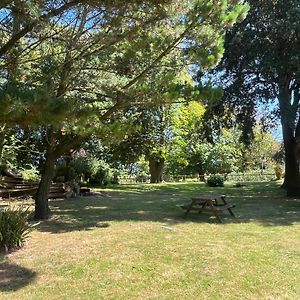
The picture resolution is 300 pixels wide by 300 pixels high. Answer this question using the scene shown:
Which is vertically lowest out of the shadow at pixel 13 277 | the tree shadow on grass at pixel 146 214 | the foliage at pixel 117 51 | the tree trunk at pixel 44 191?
the shadow at pixel 13 277

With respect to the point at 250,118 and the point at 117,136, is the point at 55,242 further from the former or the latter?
the point at 250,118

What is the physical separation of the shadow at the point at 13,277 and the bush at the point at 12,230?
724 millimetres

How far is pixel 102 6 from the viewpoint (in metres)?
5.56

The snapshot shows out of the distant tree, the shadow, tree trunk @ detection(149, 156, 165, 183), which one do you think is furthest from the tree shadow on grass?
tree trunk @ detection(149, 156, 165, 183)

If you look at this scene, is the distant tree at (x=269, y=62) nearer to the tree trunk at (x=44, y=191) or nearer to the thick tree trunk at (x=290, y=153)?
the thick tree trunk at (x=290, y=153)

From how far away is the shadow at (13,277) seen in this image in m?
4.63

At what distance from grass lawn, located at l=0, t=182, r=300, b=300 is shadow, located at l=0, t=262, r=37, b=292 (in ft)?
0.04

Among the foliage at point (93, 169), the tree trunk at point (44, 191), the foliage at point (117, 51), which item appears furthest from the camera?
the foliage at point (93, 169)

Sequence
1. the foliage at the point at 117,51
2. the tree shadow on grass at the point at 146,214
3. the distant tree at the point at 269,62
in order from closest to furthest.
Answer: the foliage at the point at 117,51 < the tree shadow on grass at the point at 146,214 < the distant tree at the point at 269,62

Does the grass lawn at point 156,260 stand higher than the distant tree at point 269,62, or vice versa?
the distant tree at point 269,62

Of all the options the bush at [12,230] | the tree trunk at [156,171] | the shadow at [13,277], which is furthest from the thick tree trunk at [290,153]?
the tree trunk at [156,171]

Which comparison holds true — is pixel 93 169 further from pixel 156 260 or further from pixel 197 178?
pixel 156 260

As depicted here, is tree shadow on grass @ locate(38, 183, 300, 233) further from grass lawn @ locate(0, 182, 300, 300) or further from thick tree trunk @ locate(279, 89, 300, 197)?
thick tree trunk @ locate(279, 89, 300, 197)

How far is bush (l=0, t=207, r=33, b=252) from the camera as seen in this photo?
6.17 m
